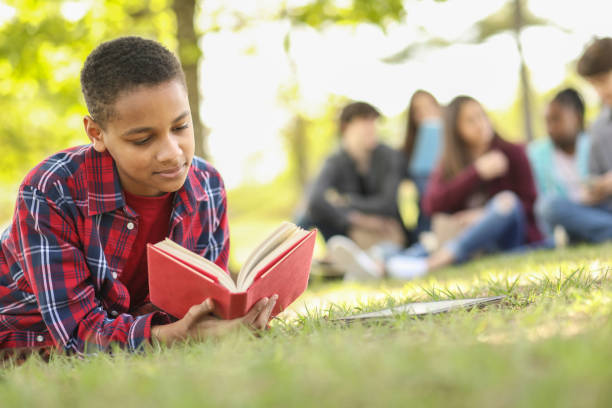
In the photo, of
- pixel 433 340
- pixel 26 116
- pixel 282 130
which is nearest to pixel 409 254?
pixel 433 340

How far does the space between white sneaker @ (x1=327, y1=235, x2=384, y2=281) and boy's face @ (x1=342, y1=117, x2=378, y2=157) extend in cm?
162

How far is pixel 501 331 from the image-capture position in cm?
158

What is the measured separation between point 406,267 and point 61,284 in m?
3.89

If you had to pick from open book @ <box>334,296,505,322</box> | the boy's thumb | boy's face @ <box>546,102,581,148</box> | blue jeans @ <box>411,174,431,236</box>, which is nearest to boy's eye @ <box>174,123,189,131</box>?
the boy's thumb

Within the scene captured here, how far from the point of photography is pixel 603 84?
546cm

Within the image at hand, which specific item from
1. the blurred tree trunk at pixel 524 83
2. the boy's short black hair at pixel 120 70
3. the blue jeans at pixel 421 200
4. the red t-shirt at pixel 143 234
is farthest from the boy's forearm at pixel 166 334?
the blurred tree trunk at pixel 524 83

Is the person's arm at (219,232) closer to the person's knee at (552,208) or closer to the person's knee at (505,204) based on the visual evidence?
the person's knee at (505,204)

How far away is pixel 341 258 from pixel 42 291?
12.4 feet

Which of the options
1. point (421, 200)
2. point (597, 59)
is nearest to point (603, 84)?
point (597, 59)

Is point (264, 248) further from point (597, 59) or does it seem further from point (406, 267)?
point (597, 59)

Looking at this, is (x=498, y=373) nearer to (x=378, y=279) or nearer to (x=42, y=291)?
(x=42, y=291)

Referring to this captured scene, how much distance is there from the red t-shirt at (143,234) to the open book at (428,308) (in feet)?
3.25

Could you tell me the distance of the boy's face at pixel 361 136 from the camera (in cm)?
688

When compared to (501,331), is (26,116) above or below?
above
